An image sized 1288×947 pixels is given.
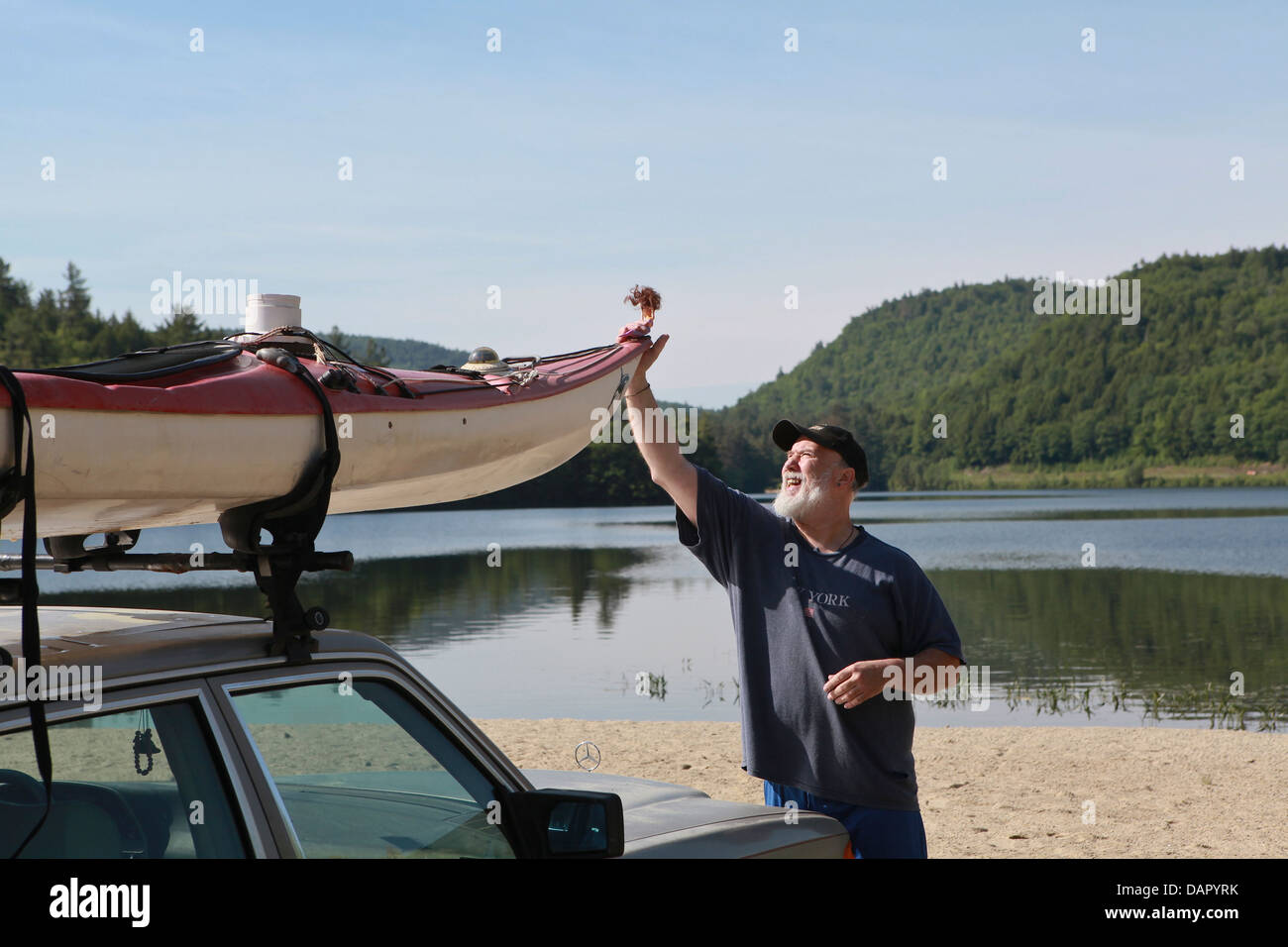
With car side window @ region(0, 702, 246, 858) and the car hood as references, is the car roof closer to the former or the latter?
car side window @ region(0, 702, 246, 858)

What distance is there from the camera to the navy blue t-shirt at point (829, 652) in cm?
400

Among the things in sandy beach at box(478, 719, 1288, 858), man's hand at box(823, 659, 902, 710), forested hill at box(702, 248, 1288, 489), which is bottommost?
sandy beach at box(478, 719, 1288, 858)

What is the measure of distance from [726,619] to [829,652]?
1921 cm

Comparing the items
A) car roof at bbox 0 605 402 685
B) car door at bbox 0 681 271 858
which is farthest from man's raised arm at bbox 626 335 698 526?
car door at bbox 0 681 271 858

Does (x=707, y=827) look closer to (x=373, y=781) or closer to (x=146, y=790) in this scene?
(x=373, y=781)

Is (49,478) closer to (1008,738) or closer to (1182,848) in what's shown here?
(1182,848)

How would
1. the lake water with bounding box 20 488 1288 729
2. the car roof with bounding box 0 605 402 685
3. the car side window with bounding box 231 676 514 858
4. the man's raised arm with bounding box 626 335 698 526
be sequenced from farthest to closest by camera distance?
1. the lake water with bounding box 20 488 1288 729
2. the man's raised arm with bounding box 626 335 698 526
3. the car side window with bounding box 231 676 514 858
4. the car roof with bounding box 0 605 402 685

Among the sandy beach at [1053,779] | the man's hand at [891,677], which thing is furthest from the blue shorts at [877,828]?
the sandy beach at [1053,779]

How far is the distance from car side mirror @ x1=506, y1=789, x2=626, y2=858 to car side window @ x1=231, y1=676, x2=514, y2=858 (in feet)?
0.21

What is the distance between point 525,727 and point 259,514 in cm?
909

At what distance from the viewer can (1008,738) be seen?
11141 mm

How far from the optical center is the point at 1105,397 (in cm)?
14212

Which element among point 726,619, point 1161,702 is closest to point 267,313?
point 1161,702

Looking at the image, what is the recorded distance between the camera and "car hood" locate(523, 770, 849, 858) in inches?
127
